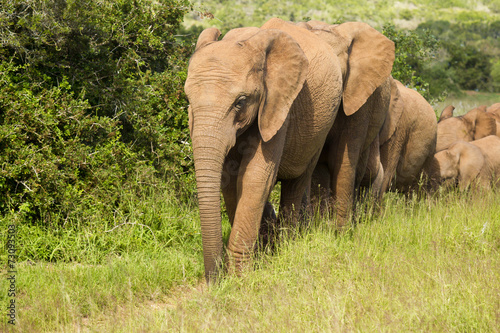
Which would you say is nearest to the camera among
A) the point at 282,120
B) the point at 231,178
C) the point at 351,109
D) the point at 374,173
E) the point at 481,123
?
the point at 282,120

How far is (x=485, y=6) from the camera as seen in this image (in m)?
102

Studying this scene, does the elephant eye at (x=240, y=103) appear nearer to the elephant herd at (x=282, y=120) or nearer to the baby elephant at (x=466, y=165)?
the elephant herd at (x=282, y=120)

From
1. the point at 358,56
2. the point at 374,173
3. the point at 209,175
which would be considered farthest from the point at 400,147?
the point at 209,175

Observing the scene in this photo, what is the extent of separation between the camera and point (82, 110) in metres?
6.36

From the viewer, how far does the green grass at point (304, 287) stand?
3855 millimetres

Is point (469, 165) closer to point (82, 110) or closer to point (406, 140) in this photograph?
point (406, 140)

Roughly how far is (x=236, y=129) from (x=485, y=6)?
10762cm

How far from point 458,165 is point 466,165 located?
14cm

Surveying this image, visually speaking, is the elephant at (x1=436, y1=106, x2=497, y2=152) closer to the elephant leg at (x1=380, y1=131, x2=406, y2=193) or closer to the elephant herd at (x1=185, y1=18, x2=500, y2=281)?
the elephant leg at (x1=380, y1=131, x2=406, y2=193)

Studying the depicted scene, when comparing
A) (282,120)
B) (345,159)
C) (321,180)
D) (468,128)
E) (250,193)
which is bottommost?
(321,180)

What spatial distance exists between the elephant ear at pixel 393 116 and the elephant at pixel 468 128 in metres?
3.62

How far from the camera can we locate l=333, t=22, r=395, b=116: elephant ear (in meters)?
6.04

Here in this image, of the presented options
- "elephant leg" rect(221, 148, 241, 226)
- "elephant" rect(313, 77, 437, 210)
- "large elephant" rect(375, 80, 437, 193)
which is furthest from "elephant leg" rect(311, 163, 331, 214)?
"elephant leg" rect(221, 148, 241, 226)

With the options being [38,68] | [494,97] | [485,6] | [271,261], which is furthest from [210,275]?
[485,6]
